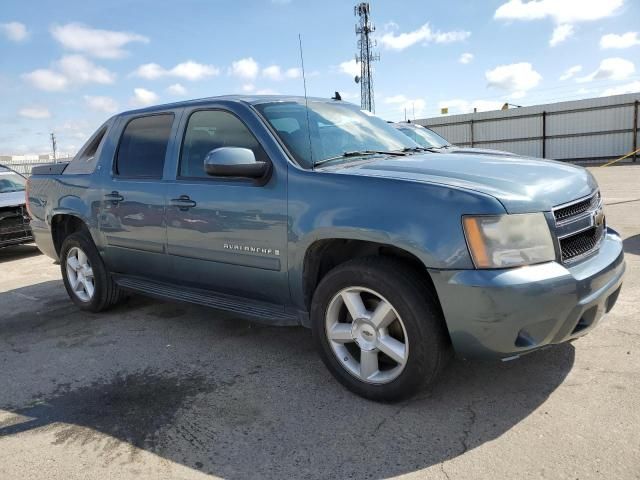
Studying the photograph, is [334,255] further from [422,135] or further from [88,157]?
[422,135]

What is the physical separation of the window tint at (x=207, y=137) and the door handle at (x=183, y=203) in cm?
18

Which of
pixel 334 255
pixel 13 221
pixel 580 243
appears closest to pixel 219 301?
pixel 334 255

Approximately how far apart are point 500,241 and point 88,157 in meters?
3.90

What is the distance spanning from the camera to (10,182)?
9930mm

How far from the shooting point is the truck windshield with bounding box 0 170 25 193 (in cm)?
965

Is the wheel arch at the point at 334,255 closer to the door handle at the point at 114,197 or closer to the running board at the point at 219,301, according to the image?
the running board at the point at 219,301

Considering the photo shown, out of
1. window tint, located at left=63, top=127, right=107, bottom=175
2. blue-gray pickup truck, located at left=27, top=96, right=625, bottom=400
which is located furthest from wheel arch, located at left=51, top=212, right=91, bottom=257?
blue-gray pickup truck, located at left=27, top=96, right=625, bottom=400

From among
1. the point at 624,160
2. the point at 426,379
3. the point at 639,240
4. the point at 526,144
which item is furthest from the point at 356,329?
the point at 526,144

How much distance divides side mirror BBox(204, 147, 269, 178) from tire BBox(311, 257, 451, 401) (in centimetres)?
80

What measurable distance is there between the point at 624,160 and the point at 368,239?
28056mm

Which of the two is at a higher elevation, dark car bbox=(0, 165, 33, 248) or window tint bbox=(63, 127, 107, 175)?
window tint bbox=(63, 127, 107, 175)

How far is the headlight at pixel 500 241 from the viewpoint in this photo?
256 cm

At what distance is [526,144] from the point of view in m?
30.6

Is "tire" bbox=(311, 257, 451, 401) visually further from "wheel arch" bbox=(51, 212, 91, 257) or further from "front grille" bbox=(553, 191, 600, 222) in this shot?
"wheel arch" bbox=(51, 212, 91, 257)
